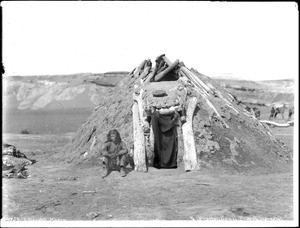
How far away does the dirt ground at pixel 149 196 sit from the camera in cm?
706

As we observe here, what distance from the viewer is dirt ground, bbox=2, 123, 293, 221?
706 cm

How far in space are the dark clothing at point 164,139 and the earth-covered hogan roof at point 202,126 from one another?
14.1 inches

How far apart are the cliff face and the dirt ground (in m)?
25.8

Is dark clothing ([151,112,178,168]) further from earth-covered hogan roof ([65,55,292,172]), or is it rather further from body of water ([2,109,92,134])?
body of water ([2,109,92,134])

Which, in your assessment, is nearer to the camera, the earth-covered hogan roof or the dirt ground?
the dirt ground

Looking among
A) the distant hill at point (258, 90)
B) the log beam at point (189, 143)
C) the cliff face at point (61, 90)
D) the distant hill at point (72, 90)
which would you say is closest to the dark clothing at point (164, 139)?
the log beam at point (189, 143)

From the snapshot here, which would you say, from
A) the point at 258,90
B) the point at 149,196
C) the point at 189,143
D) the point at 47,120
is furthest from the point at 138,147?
the point at 258,90

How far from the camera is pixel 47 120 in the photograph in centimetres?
3297

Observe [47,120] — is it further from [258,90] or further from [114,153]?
[114,153]

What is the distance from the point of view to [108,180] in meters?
8.81

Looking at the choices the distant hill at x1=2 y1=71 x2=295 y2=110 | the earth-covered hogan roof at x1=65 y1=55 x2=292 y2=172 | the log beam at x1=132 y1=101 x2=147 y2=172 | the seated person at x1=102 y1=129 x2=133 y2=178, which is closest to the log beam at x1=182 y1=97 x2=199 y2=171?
the earth-covered hogan roof at x1=65 y1=55 x2=292 y2=172

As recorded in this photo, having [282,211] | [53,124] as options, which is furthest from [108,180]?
[53,124]

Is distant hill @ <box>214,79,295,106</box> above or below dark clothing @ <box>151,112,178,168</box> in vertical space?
above

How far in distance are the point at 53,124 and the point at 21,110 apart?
575 centimetres
